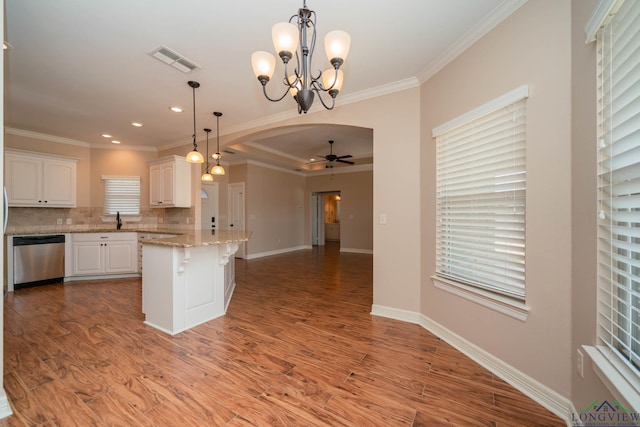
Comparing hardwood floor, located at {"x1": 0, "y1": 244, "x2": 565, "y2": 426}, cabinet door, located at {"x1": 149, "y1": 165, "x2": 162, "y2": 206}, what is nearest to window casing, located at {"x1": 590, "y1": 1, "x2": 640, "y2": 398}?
hardwood floor, located at {"x1": 0, "y1": 244, "x2": 565, "y2": 426}

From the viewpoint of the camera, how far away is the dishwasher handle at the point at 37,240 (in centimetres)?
409

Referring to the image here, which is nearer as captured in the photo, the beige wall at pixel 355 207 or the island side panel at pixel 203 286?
the island side panel at pixel 203 286

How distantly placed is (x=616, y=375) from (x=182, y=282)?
10.3 feet

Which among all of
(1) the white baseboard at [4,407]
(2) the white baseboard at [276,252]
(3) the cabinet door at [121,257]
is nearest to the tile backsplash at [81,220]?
(3) the cabinet door at [121,257]

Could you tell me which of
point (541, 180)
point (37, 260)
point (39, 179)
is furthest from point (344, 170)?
point (37, 260)

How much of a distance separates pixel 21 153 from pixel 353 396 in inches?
248

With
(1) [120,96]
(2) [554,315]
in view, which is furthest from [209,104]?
(2) [554,315]

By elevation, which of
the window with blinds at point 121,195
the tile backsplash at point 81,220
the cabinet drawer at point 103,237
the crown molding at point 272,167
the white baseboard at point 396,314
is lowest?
the white baseboard at point 396,314

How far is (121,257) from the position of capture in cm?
494

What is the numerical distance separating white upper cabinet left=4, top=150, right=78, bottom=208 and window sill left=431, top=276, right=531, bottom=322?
646 cm

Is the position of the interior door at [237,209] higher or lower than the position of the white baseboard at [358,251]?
higher

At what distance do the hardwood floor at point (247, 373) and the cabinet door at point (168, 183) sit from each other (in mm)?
2219

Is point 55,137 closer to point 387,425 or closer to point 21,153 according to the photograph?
point 21,153

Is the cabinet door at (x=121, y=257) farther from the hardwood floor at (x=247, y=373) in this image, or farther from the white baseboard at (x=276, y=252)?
the white baseboard at (x=276, y=252)
